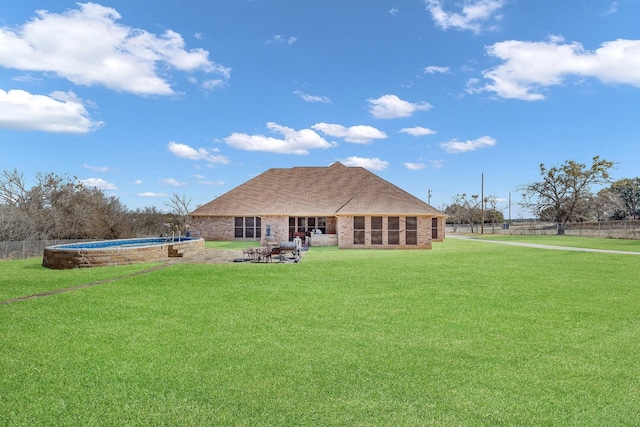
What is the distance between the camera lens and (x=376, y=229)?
27.3m

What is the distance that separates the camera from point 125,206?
3459 cm

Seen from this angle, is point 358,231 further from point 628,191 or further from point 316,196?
point 628,191

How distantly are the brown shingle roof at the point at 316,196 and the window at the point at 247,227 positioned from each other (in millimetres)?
680

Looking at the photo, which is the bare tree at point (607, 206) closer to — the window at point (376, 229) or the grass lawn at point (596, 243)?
the grass lawn at point (596, 243)

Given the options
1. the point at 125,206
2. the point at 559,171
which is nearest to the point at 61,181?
the point at 125,206

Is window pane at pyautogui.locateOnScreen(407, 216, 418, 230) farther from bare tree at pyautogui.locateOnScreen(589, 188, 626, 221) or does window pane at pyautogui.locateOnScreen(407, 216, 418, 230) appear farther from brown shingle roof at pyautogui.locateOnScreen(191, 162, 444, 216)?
bare tree at pyautogui.locateOnScreen(589, 188, 626, 221)

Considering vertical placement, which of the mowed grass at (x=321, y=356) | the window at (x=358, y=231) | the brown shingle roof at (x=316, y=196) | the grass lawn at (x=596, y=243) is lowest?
the mowed grass at (x=321, y=356)

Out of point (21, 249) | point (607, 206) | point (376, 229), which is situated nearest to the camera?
point (21, 249)

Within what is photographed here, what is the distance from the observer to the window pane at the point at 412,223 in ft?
89.6

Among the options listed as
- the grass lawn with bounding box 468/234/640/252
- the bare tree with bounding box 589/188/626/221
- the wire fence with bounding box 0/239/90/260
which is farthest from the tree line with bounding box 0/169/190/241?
the bare tree with bounding box 589/188/626/221

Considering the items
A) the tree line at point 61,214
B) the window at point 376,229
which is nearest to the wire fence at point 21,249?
the tree line at point 61,214

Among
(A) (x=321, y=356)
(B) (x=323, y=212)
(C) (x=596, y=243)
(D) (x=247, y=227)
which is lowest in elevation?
(A) (x=321, y=356)

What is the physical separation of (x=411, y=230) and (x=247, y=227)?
Result: 12652 mm

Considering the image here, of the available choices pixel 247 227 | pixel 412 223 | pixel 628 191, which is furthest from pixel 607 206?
pixel 247 227
